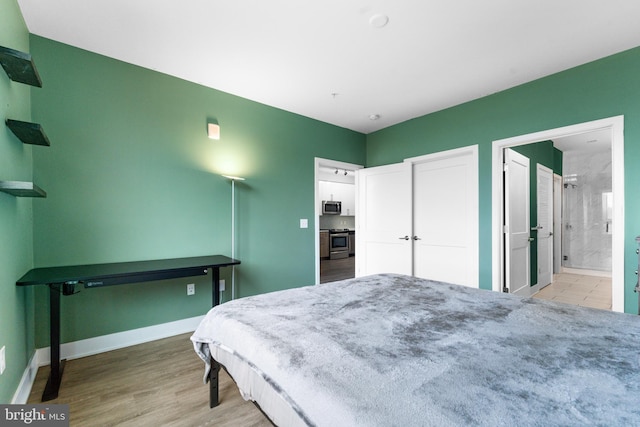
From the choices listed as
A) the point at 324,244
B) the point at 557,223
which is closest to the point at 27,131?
the point at 324,244

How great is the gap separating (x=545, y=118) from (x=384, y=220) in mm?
2227

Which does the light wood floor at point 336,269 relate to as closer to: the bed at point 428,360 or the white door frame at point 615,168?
the white door frame at point 615,168

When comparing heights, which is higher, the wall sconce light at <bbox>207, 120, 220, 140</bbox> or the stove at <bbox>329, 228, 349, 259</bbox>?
the wall sconce light at <bbox>207, 120, 220, 140</bbox>

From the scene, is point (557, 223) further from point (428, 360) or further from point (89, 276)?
point (89, 276)

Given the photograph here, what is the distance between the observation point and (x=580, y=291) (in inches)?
173

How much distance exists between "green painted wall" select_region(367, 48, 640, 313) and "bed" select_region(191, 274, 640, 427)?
1.75 metres

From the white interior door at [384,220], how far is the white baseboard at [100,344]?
2617 millimetres

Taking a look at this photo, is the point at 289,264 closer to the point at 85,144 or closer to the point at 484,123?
the point at 85,144

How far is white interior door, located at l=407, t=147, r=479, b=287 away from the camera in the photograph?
3406mm

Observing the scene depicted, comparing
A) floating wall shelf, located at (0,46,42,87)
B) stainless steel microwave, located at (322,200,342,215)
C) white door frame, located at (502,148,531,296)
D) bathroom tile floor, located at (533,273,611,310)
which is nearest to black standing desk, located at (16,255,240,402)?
floating wall shelf, located at (0,46,42,87)

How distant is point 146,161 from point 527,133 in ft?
12.9

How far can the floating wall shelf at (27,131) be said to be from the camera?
1669 mm

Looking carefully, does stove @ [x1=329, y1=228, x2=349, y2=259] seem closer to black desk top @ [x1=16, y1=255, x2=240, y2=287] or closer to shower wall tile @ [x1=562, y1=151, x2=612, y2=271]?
shower wall tile @ [x1=562, y1=151, x2=612, y2=271]

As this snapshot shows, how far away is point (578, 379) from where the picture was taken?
0.83 metres
